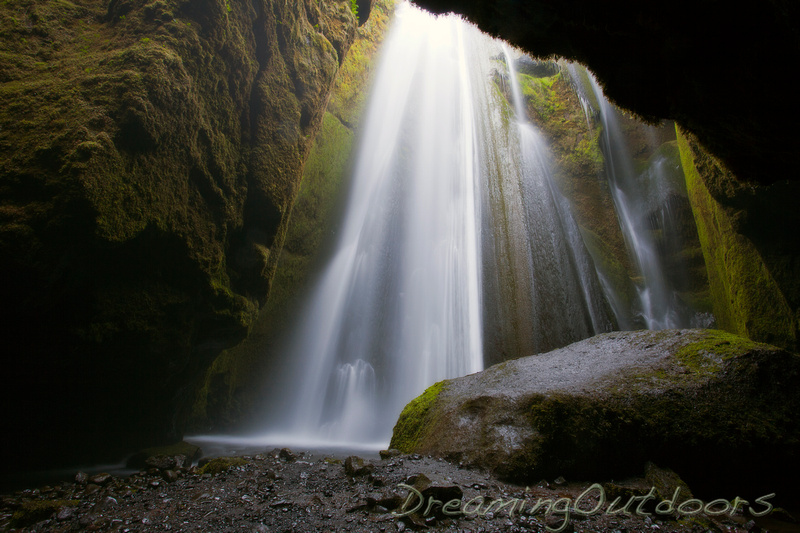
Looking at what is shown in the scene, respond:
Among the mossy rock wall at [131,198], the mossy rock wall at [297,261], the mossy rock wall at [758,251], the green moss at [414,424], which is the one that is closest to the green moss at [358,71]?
the mossy rock wall at [297,261]

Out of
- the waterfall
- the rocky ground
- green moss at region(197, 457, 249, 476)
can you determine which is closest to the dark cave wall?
the rocky ground

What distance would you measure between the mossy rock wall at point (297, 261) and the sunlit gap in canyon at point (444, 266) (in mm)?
611

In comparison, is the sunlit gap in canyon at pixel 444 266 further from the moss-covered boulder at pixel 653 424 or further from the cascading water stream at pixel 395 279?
the moss-covered boulder at pixel 653 424

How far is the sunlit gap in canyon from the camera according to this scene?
1234 cm

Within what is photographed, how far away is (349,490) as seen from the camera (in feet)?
10.8

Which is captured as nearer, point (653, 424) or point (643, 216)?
point (653, 424)

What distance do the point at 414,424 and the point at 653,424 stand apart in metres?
3.00

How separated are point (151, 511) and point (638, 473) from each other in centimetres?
480

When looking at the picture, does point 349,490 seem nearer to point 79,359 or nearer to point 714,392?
point 714,392

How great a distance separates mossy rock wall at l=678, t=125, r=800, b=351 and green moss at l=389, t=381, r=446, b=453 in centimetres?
665

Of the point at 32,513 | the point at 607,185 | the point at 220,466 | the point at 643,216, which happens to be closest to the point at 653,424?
the point at 220,466

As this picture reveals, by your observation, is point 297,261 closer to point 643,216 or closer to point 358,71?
point 358,71

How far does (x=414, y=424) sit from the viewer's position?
17.3 feet

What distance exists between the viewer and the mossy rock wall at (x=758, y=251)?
23.4 feet
